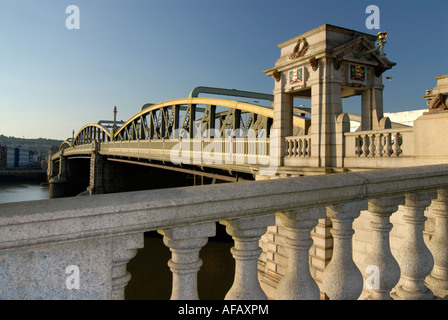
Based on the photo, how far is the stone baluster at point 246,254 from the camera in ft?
6.70

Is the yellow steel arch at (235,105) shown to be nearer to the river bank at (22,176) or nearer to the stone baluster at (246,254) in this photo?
the stone baluster at (246,254)

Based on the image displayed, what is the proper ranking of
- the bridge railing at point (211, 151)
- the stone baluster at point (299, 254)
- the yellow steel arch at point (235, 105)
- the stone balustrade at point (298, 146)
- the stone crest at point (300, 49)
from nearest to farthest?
the stone baluster at point (299, 254) < the stone crest at point (300, 49) < the stone balustrade at point (298, 146) < the bridge railing at point (211, 151) < the yellow steel arch at point (235, 105)

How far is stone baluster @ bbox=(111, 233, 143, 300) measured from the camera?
5.72 feet

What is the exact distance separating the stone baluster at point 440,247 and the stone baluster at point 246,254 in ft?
6.40

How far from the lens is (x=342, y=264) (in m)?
2.40

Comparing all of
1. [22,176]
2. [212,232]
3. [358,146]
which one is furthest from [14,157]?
[212,232]

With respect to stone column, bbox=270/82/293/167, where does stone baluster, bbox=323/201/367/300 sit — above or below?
below

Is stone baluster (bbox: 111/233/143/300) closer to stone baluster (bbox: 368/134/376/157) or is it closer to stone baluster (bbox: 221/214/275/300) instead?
stone baluster (bbox: 221/214/275/300)

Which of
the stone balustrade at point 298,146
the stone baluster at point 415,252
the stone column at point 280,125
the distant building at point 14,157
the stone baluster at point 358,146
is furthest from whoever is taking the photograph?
the distant building at point 14,157

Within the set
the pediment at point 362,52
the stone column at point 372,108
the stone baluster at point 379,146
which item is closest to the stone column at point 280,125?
the pediment at point 362,52

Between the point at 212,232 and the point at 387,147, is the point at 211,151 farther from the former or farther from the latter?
the point at 212,232

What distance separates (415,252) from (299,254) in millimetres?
1221

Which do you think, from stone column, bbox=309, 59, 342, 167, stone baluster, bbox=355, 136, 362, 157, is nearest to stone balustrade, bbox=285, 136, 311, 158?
stone column, bbox=309, 59, 342, 167

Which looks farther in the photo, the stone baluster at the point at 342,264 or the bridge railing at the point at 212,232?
the stone baluster at the point at 342,264
